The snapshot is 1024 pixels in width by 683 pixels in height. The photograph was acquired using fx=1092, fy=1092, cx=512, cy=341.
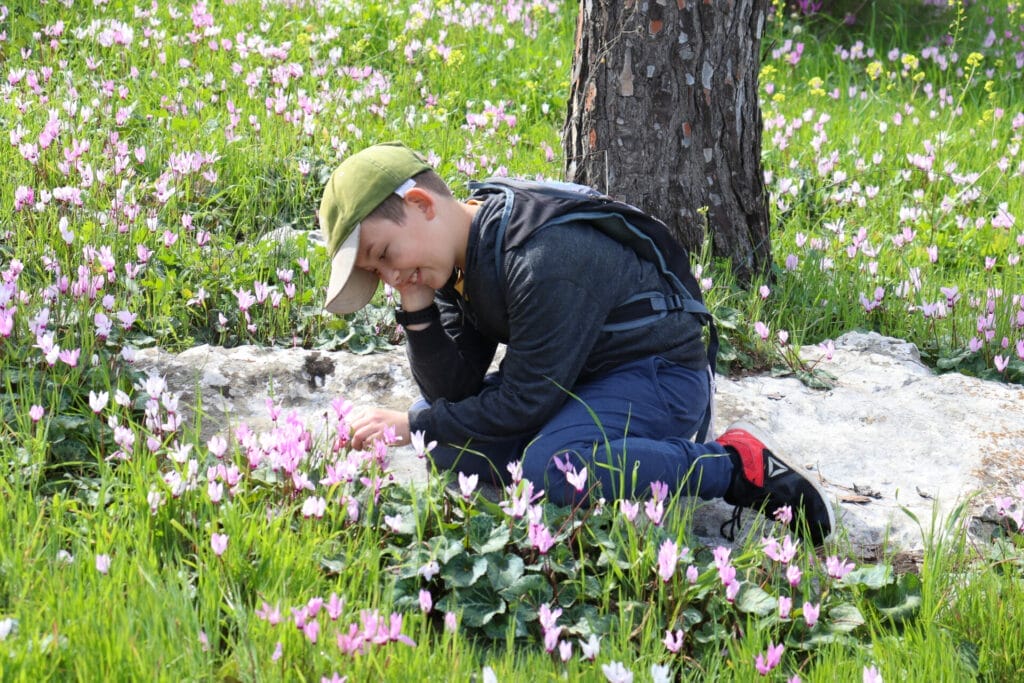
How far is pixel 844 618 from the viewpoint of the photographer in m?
2.84

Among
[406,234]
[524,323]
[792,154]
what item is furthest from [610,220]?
[792,154]

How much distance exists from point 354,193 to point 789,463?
1651 millimetres

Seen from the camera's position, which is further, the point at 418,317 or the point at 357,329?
the point at 357,329

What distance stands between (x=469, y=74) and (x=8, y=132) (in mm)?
3037

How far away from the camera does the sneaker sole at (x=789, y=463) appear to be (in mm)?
3408

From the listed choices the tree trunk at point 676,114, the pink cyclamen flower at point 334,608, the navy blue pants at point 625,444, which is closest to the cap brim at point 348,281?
the navy blue pants at point 625,444

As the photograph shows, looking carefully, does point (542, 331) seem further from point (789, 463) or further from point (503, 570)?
point (789, 463)

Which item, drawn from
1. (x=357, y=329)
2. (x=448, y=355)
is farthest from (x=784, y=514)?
(x=357, y=329)

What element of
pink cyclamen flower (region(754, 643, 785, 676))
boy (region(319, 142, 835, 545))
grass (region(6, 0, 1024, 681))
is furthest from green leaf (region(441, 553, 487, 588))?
pink cyclamen flower (region(754, 643, 785, 676))

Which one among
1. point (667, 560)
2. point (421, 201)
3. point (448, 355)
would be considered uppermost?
point (421, 201)

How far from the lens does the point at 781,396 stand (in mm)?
4434

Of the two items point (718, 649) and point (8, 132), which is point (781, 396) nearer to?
point (718, 649)

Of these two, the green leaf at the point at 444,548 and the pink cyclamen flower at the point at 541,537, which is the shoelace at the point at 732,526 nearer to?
the pink cyclamen flower at the point at 541,537

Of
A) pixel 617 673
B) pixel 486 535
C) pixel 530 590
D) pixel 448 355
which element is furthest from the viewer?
pixel 448 355
